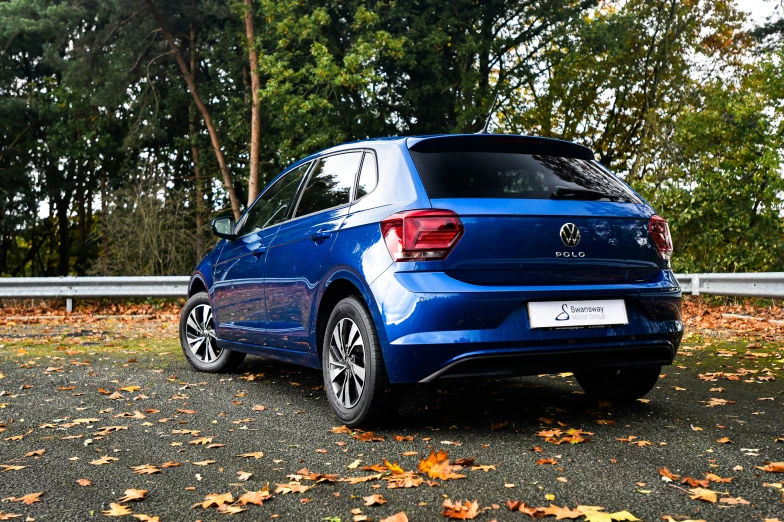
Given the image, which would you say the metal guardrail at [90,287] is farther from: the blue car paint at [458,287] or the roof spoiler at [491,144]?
the roof spoiler at [491,144]

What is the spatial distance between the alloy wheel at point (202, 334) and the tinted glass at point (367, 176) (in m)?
2.92

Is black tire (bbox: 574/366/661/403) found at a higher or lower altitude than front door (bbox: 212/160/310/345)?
lower

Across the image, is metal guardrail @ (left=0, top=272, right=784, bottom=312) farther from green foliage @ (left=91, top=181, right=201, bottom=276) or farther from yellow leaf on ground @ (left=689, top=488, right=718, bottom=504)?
yellow leaf on ground @ (left=689, top=488, right=718, bottom=504)

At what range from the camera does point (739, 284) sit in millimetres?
11609

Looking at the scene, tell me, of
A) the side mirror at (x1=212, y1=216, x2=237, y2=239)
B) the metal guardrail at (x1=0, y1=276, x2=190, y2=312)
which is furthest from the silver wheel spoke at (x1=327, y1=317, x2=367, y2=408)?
the metal guardrail at (x1=0, y1=276, x2=190, y2=312)

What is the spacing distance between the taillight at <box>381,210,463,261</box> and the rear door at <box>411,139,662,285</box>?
0.05m

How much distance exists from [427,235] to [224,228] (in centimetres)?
304

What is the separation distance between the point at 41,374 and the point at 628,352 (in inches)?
213

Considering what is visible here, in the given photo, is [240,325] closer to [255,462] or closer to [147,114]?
[255,462]

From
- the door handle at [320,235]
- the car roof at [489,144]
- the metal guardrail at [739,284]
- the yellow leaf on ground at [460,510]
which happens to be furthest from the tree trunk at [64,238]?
the yellow leaf on ground at [460,510]

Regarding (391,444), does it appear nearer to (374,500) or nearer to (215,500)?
(374,500)

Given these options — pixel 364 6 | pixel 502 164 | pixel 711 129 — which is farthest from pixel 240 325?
pixel 364 6

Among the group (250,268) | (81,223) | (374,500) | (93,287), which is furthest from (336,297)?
(81,223)

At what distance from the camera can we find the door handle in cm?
524
